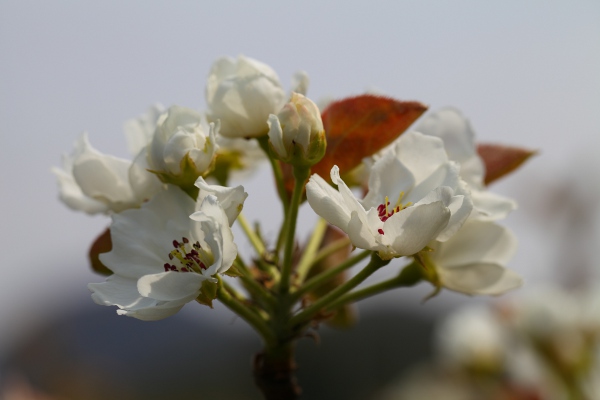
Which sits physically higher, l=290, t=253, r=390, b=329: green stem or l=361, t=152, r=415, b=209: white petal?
l=361, t=152, r=415, b=209: white petal

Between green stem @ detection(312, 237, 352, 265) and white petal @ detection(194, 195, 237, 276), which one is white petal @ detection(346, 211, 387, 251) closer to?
white petal @ detection(194, 195, 237, 276)

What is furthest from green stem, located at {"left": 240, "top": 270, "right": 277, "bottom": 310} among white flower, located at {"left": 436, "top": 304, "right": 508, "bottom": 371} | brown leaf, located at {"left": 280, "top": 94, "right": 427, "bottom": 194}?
white flower, located at {"left": 436, "top": 304, "right": 508, "bottom": 371}

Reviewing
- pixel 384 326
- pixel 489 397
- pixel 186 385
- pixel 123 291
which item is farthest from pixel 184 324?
pixel 123 291

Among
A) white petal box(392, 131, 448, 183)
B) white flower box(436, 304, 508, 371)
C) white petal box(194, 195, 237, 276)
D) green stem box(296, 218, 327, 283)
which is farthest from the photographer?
white flower box(436, 304, 508, 371)

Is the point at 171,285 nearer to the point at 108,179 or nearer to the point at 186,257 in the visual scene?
the point at 186,257

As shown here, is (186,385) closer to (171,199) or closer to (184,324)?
(184,324)

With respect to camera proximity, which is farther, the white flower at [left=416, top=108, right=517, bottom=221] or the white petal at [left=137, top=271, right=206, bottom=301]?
the white flower at [left=416, top=108, right=517, bottom=221]
